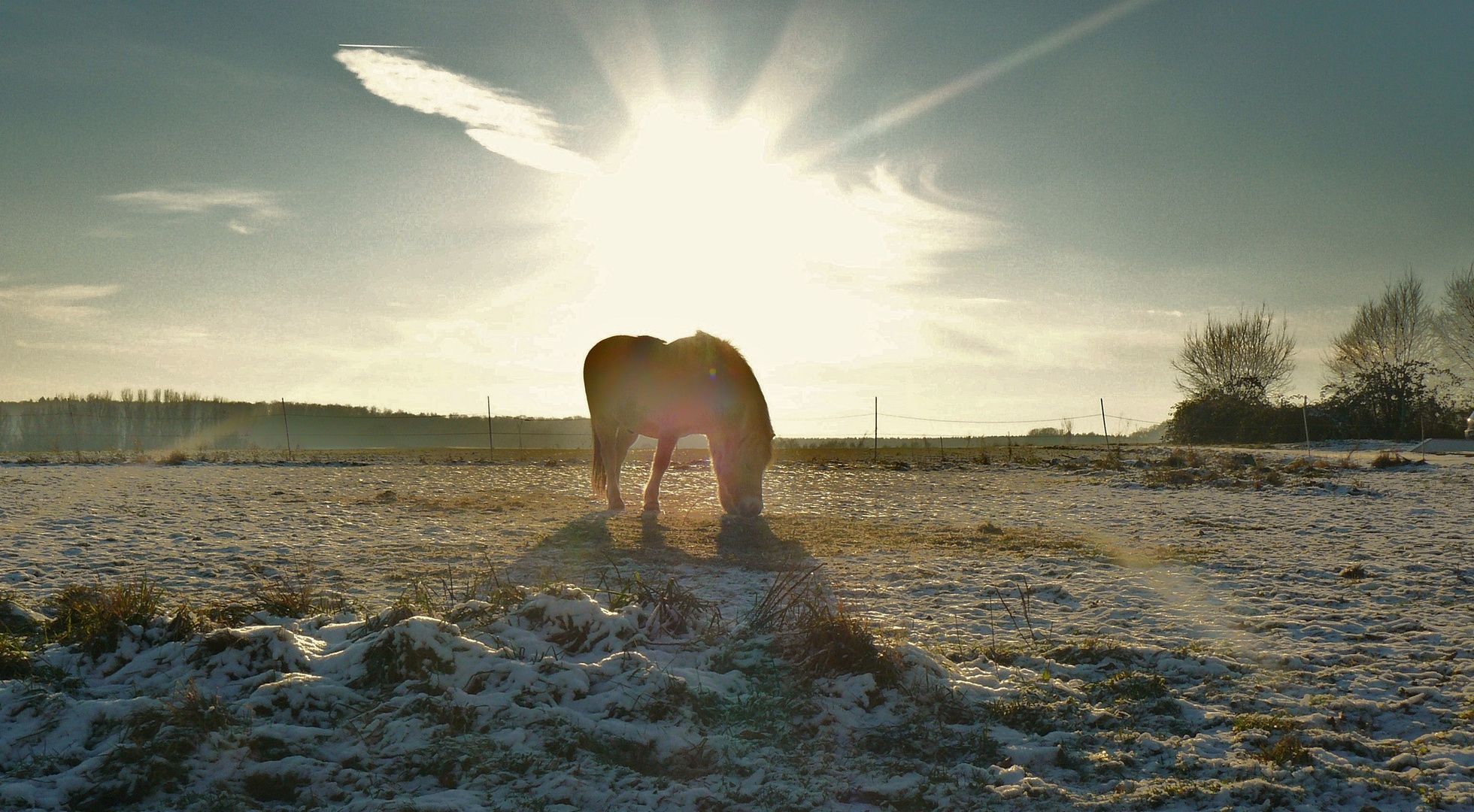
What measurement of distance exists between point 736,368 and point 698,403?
556 millimetres

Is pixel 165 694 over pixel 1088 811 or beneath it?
over

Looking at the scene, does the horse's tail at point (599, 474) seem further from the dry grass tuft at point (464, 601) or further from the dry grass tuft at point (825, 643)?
the dry grass tuft at point (825, 643)

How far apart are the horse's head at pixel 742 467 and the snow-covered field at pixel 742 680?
2.14 metres

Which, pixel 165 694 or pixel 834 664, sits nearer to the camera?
pixel 165 694

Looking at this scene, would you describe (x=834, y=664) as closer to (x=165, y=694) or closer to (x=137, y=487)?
(x=165, y=694)

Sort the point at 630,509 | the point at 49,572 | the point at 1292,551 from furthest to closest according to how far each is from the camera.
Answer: the point at 630,509 → the point at 1292,551 → the point at 49,572

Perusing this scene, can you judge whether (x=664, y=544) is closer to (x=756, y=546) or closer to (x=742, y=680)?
(x=756, y=546)

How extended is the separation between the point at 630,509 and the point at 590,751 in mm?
6896

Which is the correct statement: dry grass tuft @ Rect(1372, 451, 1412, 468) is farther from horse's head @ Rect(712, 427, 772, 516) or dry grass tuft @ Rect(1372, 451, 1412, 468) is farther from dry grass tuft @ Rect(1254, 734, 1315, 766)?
dry grass tuft @ Rect(1254, 734, 1315, 766)

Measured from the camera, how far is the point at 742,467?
8812 mm

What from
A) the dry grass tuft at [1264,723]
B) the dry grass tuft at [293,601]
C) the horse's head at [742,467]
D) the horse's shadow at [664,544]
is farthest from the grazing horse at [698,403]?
the dry grass tuft at [1264,723]

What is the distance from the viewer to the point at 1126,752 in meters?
2.91

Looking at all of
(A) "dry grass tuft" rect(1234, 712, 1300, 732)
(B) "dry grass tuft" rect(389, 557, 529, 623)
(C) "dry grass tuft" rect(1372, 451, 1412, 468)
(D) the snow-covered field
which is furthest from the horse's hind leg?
(C) "dry grass tuft" rect(1372, 451, 1412, 468)

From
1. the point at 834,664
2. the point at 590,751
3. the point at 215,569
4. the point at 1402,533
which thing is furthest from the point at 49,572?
the point at 1402,533
